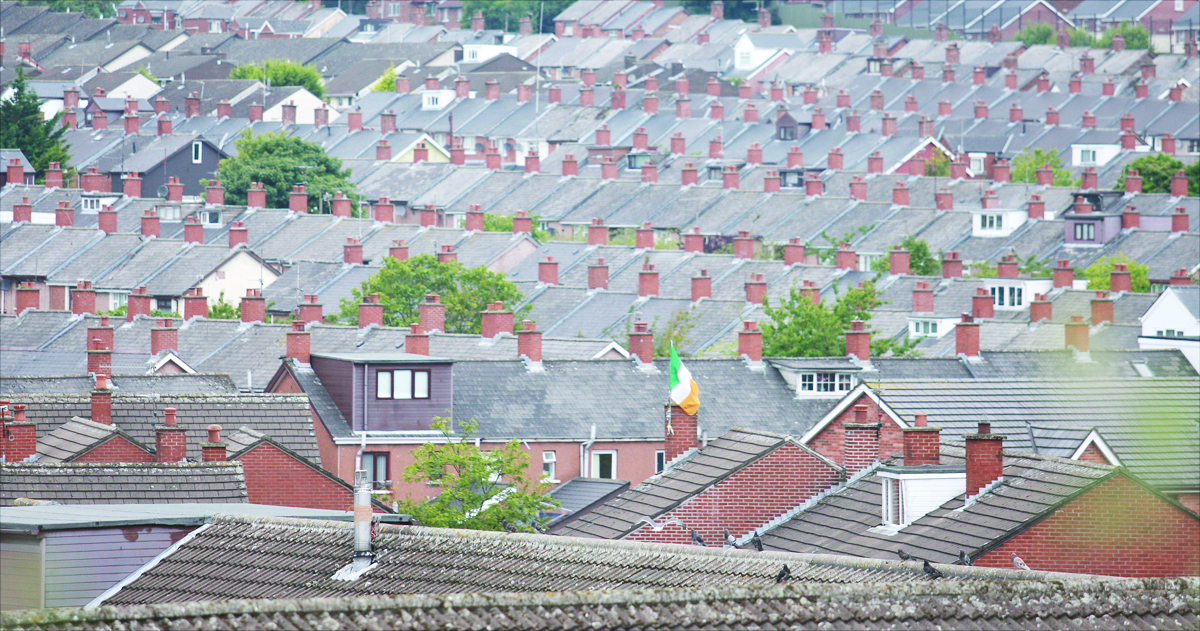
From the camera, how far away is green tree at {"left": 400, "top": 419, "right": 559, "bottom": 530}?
37.9 metres

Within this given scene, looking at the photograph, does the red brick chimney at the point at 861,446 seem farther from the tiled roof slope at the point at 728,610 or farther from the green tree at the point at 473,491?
the tiled roof slope at the point at 728,610

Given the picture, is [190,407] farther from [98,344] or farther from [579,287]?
[579,287]

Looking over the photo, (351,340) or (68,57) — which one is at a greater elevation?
(68,57)

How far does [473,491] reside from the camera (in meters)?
40.5

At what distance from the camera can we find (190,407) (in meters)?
41.3

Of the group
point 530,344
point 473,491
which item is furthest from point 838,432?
point 530,344

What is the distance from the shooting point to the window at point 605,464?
50.2 metres

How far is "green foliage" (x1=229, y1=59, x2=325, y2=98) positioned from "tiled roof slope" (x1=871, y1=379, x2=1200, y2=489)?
119010mm

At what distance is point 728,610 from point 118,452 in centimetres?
2457

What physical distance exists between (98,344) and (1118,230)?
50646 mm

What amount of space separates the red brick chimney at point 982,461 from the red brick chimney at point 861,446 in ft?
13.3

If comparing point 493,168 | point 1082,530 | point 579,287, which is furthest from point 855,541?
→ point 493,168

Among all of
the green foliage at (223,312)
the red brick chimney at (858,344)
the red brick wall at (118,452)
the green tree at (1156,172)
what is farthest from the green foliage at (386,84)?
the red brick wall at (118,452)

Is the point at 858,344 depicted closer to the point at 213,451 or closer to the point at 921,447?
the point at 921,447
